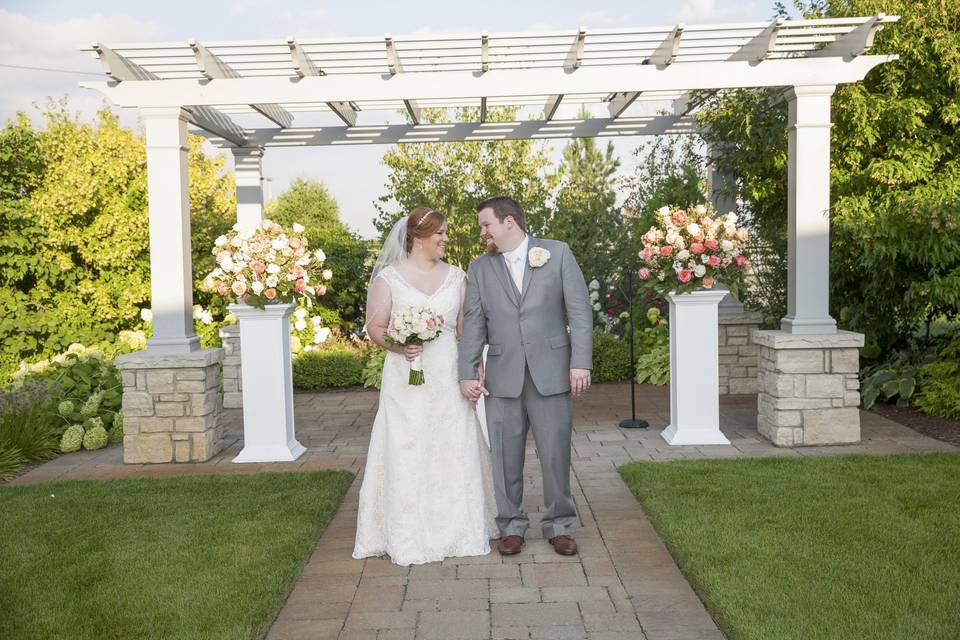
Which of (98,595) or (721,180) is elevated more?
(721,180)

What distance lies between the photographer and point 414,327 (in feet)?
14.3

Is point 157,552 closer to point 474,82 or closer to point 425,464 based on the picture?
point 425,464

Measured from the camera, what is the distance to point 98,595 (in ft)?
13.1

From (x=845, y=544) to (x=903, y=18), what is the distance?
239 inches

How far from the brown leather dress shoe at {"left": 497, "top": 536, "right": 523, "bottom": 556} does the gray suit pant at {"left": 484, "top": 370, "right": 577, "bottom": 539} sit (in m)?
0.06

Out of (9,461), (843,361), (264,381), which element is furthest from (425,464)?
(9,461)

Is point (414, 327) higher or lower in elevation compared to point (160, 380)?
higher

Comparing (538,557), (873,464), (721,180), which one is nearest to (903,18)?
(721,180)

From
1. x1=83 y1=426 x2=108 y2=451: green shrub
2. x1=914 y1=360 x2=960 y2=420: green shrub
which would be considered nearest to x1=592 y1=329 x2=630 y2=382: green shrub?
x1=914 y1=360 x2=960 y2=420: green shrub

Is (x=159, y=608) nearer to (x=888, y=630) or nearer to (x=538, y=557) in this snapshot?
(x=538, y=557)

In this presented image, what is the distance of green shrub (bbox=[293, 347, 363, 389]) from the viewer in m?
10.9

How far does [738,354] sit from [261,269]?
5.34 metres

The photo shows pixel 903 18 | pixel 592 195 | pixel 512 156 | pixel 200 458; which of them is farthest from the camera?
pixel 512 156

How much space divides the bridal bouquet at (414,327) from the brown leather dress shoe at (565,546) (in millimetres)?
1076
